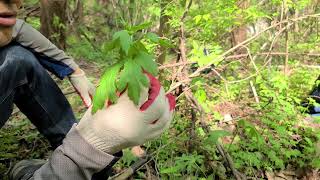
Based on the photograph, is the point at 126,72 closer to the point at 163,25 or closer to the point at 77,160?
the point at 77,160

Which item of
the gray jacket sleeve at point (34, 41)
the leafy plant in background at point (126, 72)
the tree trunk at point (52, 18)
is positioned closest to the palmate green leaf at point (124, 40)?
the leafy plant in background at point (126, 72)

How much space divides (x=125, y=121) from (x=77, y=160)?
0.24 m

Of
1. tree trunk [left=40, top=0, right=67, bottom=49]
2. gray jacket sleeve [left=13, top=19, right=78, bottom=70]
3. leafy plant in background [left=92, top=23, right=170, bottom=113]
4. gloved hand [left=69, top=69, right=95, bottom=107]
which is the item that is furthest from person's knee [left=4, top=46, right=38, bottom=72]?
tree trunk [left=40, top=0, right=67, bottom=49]

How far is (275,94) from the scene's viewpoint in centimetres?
356

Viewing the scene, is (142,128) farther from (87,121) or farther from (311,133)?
(311,133)

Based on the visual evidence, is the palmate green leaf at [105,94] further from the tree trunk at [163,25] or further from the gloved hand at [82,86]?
the tree trunk at [163,25]

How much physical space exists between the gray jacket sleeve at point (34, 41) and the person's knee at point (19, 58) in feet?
0.35

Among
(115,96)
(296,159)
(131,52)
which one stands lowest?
(296,159)

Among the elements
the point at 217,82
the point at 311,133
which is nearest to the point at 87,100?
the point at 311,133

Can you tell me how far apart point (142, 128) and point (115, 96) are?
15cm

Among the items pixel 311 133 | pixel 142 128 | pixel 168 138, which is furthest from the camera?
pixel 311 133

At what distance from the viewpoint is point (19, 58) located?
1986mm

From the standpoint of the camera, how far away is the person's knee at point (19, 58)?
1935mm

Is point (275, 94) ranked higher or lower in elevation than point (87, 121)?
lower
